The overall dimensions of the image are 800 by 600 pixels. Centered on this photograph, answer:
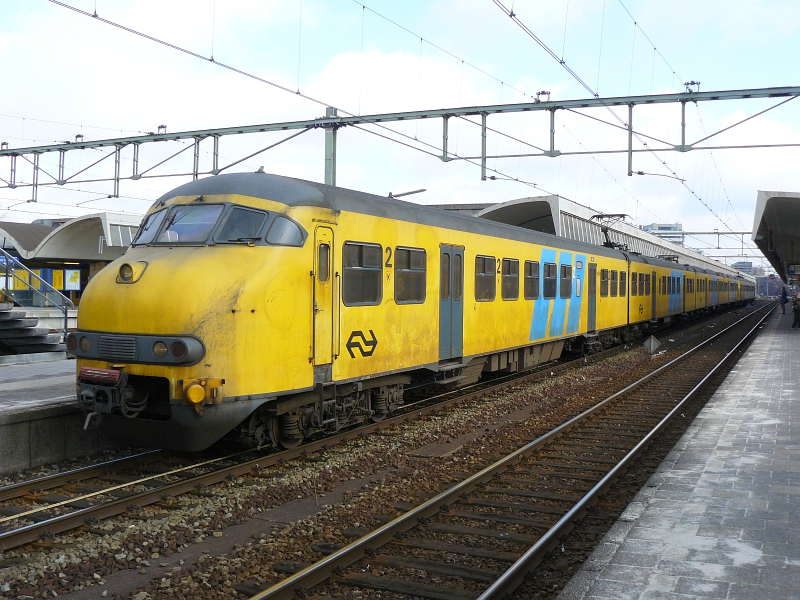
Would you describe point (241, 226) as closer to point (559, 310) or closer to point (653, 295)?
point (559, 310)

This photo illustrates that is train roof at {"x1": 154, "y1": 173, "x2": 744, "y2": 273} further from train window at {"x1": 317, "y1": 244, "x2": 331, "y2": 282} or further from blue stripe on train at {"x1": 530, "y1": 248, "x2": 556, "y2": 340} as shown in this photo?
blue stripe on train at {"x1": 530, "y1": 248, "x2": 556, "y2": 340}

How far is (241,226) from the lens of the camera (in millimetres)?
8164

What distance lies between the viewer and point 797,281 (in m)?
47.2

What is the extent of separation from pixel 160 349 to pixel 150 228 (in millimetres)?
2075

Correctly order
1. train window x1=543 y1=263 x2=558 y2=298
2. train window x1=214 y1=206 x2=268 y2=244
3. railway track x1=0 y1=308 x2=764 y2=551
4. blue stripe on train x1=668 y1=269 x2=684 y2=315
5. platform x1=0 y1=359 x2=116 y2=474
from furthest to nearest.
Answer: blue stripe on train x1=668 y1=269 x2=684 y2=315, train window x1=543 y1=263 x2=558 y2=298, platform x1=0 y1=359 x2=116 y2=474, train window x1=214 y1=206 x2=268 y2=244, railway track x1=0 y1=308 x2=764 y2=551

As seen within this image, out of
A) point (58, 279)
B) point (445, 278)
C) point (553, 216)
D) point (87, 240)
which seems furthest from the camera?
point (87, 240)

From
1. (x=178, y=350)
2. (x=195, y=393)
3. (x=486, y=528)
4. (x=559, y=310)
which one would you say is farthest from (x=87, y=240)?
(x=486, y=528)

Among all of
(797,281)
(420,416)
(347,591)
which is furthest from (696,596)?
(797,281)

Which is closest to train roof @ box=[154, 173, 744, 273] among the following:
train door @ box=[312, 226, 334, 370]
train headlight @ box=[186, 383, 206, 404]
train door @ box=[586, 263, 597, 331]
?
train door @ box=[312, 226, 334, 370]

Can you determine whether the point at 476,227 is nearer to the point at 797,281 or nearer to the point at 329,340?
the point at 329,340

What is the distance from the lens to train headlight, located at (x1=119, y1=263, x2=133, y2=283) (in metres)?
7.80

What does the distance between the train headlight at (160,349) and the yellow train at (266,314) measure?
0.03 m

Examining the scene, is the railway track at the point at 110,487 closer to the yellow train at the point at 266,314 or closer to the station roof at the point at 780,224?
the yellow train at the point at 266,314

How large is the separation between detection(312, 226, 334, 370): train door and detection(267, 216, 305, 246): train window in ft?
1.02
